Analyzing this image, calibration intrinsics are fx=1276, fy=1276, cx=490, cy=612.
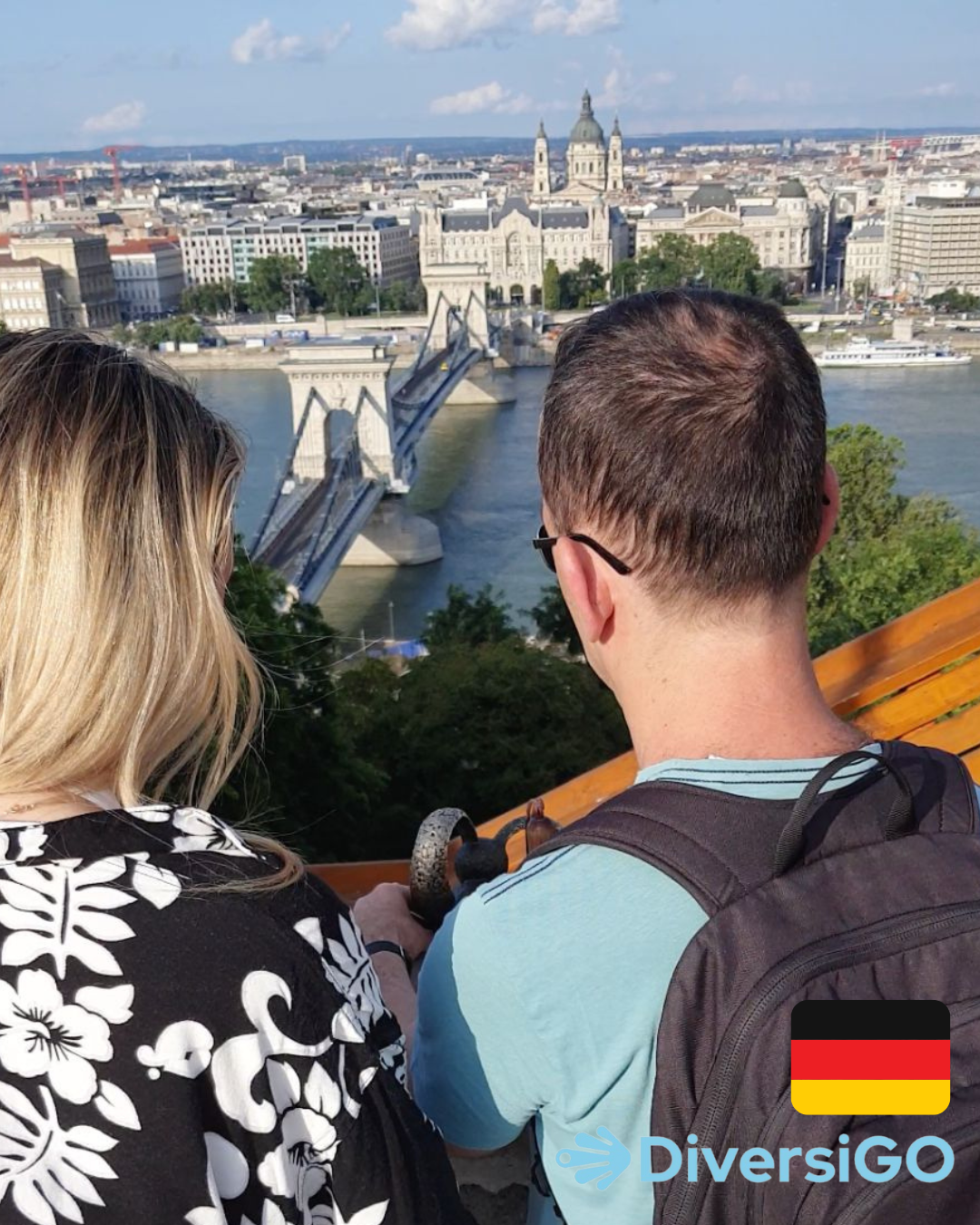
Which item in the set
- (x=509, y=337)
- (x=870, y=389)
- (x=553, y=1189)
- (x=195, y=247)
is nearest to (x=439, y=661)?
(x=553, y=1189)

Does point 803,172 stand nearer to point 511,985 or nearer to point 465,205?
point 465,205

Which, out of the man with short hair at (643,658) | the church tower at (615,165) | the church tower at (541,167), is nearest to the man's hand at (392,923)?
the man with short hair at (643,658)

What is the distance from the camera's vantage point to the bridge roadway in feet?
32.6

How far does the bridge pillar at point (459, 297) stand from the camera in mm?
21359

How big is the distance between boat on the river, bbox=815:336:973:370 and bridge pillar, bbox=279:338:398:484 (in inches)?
318

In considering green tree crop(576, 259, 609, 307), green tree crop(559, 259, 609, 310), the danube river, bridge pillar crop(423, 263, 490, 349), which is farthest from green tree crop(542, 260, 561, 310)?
the danube river

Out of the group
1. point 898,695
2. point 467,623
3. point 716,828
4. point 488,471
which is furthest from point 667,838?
point 488,471

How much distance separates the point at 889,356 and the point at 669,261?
919 cm

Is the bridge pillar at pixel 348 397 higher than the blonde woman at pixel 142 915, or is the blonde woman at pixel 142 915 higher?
the blonde woman at pixel 142 915

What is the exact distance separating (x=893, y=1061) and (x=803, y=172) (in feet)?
238

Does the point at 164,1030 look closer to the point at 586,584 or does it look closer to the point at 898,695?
the point at 586,584

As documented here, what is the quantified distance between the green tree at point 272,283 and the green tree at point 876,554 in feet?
68.9

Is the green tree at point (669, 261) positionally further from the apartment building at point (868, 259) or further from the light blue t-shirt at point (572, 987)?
the light blue t-shirt at point (572, 987)

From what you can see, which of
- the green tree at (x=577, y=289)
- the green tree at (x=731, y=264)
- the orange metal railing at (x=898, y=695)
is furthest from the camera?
the green tree at (x=577, y=289)
